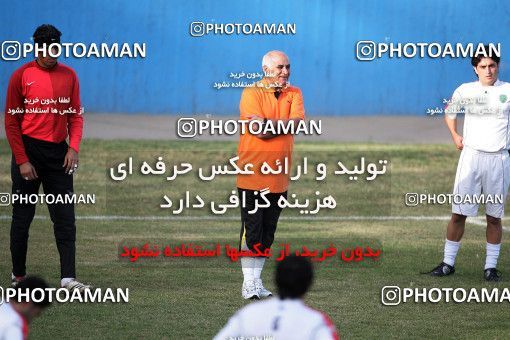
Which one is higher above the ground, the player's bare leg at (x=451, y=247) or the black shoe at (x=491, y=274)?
the player's bare leg at (x=451, y=247)

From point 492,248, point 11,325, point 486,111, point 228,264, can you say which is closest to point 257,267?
point 228,264

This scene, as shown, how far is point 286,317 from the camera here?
6277mm

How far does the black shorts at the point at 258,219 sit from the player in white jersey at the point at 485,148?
2207mm

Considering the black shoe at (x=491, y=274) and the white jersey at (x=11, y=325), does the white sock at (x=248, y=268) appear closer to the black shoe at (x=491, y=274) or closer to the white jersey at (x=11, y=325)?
the black shoe at (x=491, y=274)

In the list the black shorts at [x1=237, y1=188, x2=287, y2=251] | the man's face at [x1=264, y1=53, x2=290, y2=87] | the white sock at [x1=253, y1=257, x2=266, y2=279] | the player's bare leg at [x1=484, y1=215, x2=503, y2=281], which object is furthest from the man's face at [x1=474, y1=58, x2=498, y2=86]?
the white sock at [x1=253, y1=257, x2=266, y2=279]

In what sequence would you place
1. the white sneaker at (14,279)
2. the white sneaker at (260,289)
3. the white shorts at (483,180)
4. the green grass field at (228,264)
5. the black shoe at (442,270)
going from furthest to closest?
the black shoe at (442,270) → the white shorts at (483,180) → the white sneaker at (14,279) → the white sneaker at (260,289) → the green grass field at (228,264)

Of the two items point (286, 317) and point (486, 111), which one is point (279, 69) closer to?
point (486, 111)

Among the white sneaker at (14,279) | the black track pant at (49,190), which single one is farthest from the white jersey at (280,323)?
the white sneaker at (14,279)

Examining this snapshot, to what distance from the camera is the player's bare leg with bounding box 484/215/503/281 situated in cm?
1311

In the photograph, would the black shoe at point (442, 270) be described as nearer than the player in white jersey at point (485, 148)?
No

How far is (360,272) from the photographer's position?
44.8ft

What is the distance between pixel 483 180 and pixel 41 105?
444cm

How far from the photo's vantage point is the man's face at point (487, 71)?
12.9 metres

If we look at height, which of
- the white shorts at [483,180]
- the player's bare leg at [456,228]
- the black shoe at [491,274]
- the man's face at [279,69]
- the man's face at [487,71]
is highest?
the man's face at [487,71]
